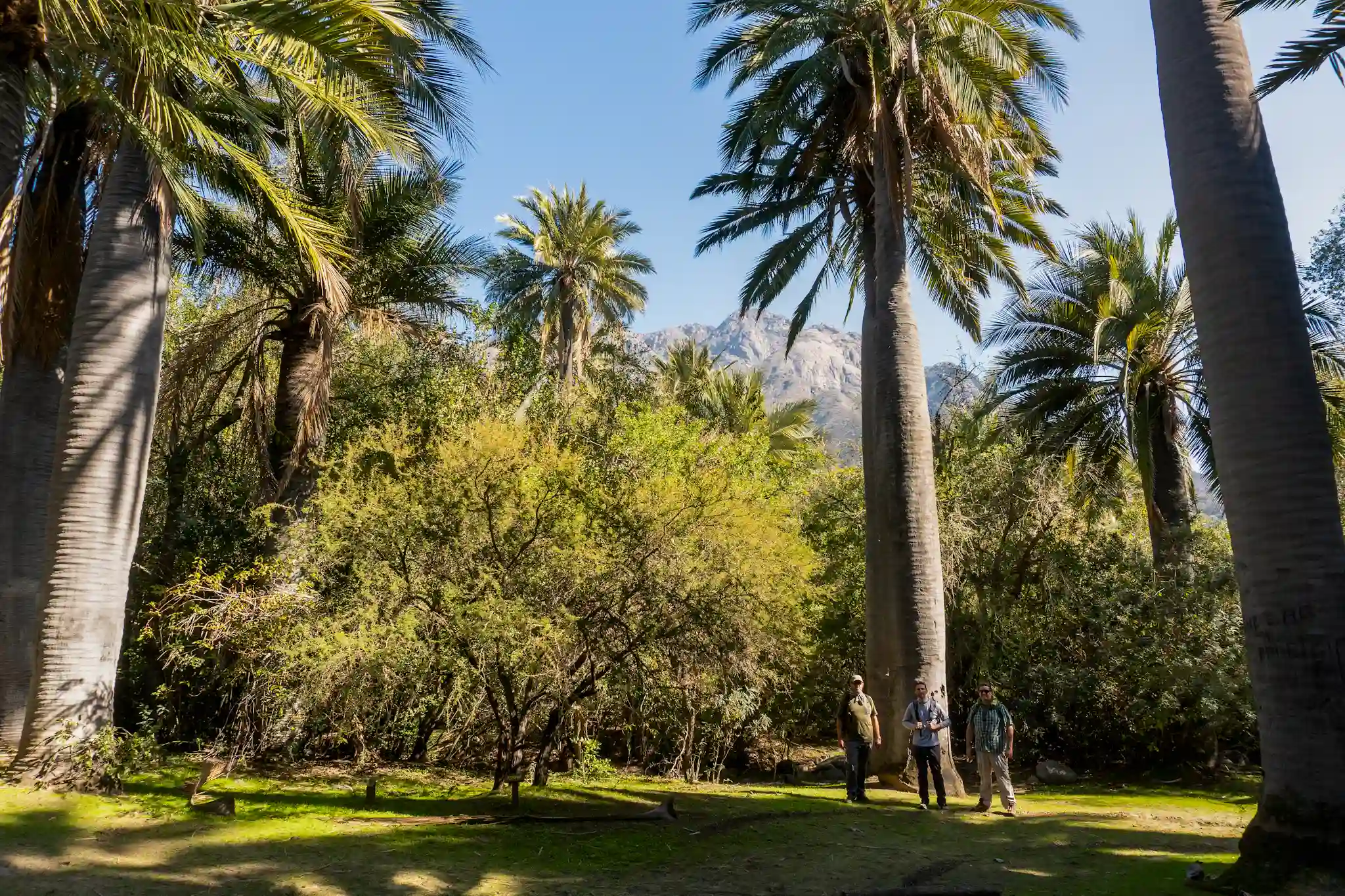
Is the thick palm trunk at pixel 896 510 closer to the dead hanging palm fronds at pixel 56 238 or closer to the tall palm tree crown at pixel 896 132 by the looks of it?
the tall palm tree crown at pixel 896 132

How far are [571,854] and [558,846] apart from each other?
0.33m

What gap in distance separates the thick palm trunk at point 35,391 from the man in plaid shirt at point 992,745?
11.4m

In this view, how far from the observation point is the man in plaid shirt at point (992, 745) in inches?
400

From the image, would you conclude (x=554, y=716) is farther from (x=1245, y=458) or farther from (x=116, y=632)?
(x=1245, y=458)

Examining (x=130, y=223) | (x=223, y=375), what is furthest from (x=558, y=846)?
(x=223, y=375)

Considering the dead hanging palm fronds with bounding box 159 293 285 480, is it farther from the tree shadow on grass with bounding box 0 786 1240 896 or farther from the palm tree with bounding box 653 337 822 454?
the palm tree with bounding box 653 337 822 454

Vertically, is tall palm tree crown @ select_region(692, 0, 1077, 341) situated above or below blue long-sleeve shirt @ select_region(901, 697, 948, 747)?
above

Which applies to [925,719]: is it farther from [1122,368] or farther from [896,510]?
[1122,368]

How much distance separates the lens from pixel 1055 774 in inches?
553

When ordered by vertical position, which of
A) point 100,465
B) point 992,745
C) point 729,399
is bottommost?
point 992,745

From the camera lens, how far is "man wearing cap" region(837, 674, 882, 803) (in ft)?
35.6

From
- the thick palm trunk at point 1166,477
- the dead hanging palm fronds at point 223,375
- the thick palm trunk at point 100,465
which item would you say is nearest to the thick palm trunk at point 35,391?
the thick palm trunk at point 100,465

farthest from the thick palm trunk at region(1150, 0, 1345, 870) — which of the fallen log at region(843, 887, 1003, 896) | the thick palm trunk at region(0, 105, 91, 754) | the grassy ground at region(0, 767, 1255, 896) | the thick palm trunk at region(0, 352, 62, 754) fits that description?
the thick palm trunk at region(0, 352, 62, 754)

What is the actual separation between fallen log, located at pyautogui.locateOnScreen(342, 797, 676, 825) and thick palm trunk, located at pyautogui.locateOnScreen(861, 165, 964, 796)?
4439 millimetres
